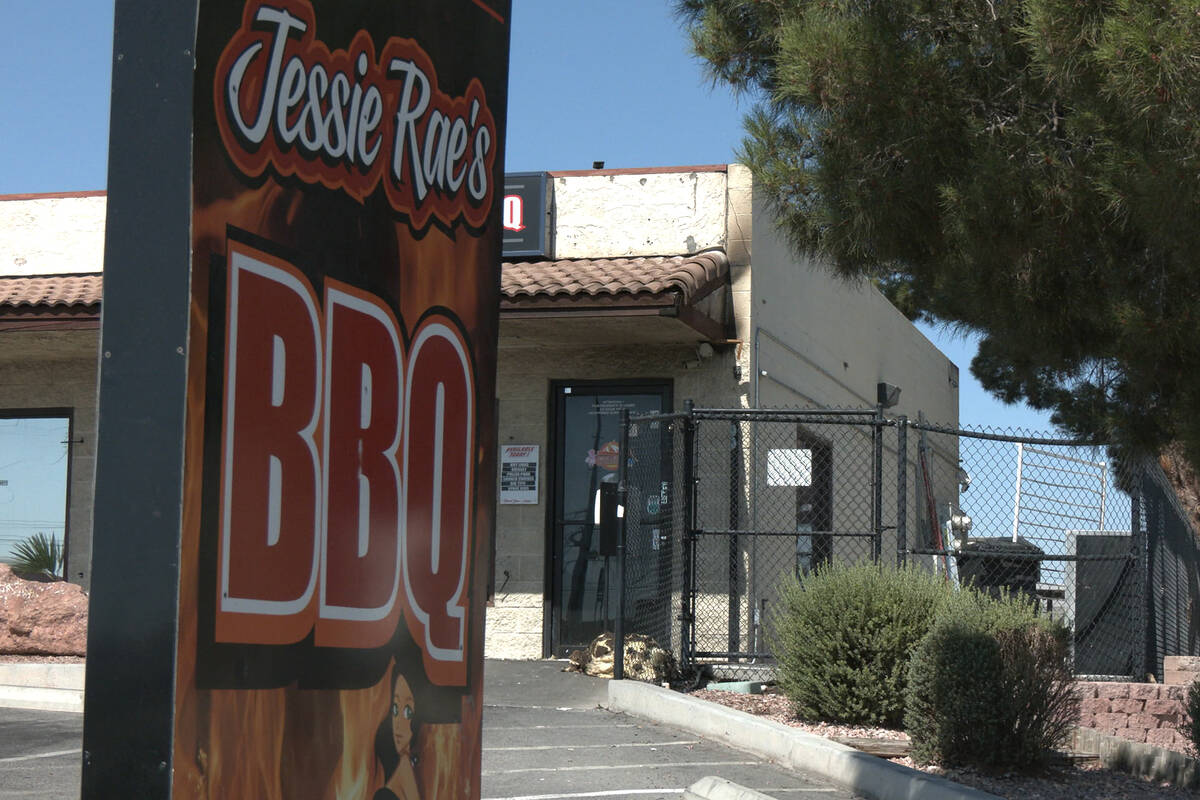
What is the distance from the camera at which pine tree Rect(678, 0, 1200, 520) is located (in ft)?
19.0

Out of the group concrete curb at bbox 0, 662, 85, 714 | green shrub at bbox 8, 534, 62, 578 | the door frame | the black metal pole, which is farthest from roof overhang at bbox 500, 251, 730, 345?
green shrub at bbox 8, 534, 62, 578

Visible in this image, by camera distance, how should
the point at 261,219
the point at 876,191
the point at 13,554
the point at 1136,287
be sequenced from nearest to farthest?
1. the point at 261,219
2. the point at 1136,287
3. the point at 876,191
4. the point at 13,554

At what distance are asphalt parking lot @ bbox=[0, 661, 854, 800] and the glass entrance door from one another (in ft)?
8.46

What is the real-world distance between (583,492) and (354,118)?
11.2 m

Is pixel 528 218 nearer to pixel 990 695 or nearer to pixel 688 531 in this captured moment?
pixel 688 531

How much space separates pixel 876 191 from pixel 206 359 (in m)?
5.00

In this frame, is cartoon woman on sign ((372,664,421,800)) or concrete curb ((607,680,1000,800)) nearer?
cartoon woman on sign ((372,664,421,800))

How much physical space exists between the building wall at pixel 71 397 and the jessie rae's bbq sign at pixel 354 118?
1252 centimetres

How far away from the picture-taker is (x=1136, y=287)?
20.6ft

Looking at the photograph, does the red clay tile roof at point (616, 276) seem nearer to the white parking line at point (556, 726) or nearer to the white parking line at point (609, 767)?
the white parking line at point (556, 726)

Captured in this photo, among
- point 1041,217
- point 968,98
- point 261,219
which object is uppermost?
point 968,98

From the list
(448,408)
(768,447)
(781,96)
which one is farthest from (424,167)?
(768,447)

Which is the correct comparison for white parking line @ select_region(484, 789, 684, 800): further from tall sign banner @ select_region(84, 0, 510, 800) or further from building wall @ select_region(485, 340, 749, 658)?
building wall @ select_region(485, 340, 749, 658)

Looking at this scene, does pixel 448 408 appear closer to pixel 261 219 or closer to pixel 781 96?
pixel 261 219
